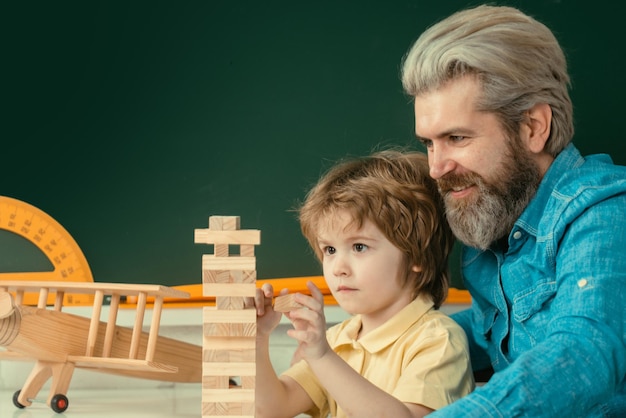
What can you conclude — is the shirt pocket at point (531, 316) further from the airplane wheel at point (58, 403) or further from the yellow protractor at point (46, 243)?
the yellow protractor at point (46, 243)

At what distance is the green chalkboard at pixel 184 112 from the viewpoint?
7.12 feet

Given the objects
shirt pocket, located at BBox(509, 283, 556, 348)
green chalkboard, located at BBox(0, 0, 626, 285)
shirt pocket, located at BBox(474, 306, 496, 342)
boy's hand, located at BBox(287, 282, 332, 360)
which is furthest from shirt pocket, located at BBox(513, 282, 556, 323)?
green chalkboard, located at BBox(0, 0, 626, 285)

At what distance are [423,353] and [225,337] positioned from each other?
452mm

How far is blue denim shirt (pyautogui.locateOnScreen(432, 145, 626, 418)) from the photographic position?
3.80 ft

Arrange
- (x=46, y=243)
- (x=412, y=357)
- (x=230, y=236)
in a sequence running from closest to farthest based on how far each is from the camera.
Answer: (x=230, y=236), (x=412, y=357), (x=46, y=243)

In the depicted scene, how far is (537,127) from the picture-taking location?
156cm

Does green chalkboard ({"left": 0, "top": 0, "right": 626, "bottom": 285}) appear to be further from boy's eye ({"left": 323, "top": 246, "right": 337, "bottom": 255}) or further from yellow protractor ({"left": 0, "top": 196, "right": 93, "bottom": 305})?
boy's eye ({"left": 323, "top": 246, "right": 337, "bottom": 255})

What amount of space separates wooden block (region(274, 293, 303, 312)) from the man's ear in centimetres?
54

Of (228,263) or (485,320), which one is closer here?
→ (228,263)

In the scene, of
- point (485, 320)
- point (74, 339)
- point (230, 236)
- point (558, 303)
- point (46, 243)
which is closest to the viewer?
point (230, 236)

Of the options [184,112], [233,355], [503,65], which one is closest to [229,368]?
[233,355]

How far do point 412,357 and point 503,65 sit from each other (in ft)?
1.59

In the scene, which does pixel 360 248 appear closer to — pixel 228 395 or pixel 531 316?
pixel 531 316

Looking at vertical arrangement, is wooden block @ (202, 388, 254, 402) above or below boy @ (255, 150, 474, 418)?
below
